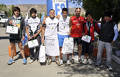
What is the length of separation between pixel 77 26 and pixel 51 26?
2.84ft

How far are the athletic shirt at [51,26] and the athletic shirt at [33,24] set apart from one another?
1.33ft

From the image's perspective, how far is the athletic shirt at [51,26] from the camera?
17.8ft

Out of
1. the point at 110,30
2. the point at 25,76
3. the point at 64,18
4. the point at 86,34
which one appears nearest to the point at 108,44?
the point at 110,30

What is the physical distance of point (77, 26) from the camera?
5469 millimetres

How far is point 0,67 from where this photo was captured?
17.7ft

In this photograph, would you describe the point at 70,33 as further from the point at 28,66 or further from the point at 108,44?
the point at 28,66

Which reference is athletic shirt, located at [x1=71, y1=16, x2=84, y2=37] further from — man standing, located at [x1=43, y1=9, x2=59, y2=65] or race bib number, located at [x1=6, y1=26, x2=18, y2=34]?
race bib number, located at [x1=6, y1=26, x2=18, y2=34]

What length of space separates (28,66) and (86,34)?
224 centimetres

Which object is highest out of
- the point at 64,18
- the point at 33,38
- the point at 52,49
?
the point at 64,18

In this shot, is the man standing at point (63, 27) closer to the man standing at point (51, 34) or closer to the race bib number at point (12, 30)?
the man standing at point (51, 34)

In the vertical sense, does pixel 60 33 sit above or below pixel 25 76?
above

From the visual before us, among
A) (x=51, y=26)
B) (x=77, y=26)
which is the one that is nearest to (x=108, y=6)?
(x=77, y=26)

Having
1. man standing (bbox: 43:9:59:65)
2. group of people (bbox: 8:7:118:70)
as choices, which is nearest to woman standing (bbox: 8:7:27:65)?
group of people (bbox: 8:7:118:70)

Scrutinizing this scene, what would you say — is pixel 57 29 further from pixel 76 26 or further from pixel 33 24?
pixel 33 24
